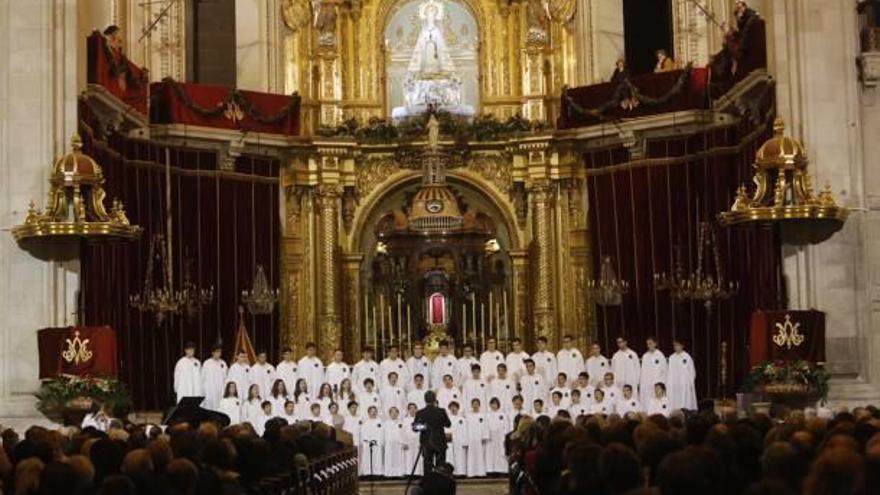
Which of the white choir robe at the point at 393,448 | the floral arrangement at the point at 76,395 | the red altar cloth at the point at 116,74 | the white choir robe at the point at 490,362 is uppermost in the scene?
the red altar cloth at the point at 116,74

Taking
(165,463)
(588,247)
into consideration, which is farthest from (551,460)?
(588,247)

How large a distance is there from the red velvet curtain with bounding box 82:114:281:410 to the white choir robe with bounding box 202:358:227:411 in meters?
1.36

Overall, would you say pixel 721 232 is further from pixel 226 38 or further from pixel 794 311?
pixel 226 38

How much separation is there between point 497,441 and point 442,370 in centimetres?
213

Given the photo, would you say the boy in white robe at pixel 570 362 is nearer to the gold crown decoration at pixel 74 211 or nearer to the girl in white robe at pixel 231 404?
the girl in white robe at pixel 231 404

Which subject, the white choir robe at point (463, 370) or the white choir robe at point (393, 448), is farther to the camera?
the white choir robe at point (463, 370)

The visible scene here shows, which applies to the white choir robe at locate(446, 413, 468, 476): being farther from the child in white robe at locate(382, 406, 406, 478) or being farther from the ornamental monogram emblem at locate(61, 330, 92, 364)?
the ornamental monogram emblem at locate(61, 330, 92, 364)

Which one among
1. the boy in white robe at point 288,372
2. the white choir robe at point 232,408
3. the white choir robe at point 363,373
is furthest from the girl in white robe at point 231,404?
the white choir robe at point 363,373

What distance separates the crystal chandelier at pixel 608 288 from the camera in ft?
90.8

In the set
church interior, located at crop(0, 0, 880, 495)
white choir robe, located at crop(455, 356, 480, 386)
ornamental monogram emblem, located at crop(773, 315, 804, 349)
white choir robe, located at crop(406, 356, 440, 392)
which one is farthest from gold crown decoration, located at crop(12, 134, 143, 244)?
ornamental monogram emblem, located at crop(773, 315, 804, 349)

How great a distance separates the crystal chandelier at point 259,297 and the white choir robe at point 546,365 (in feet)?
17.4

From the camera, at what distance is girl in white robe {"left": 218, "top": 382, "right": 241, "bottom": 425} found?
24719 mm

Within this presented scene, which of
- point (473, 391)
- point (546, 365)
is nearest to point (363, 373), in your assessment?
point (473, 391)

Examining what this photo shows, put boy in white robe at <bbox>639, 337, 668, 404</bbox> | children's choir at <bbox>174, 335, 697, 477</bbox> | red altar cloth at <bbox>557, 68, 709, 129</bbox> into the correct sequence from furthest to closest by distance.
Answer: red altar cloth at <bbox>557, 68, 709, 129</bbox> → boy in white robe at <bbox>639, 337, 668, 404</bbox> → children's choir at <bbox>174, 335, 697, 477</bbox>
